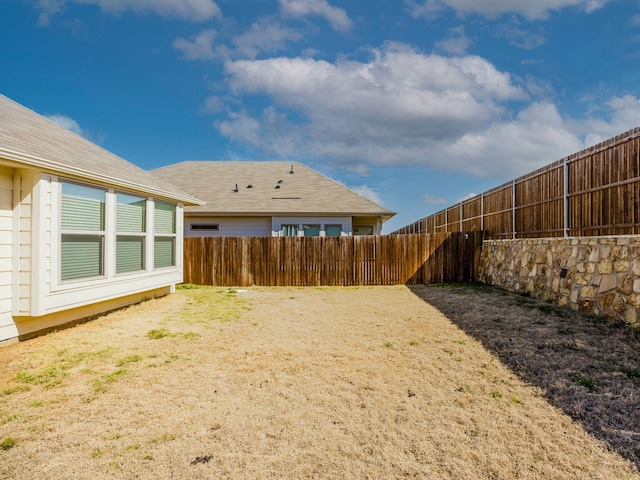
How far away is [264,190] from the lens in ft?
48.7

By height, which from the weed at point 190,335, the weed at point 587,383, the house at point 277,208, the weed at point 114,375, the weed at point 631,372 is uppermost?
the house at point 277,208

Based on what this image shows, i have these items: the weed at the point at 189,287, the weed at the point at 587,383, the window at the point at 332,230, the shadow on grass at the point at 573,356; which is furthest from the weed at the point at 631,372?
the window at the point at 332,230

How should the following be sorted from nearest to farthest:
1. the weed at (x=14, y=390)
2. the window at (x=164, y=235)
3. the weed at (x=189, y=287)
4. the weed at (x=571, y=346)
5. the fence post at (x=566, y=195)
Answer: the weed at (x=14, y=390)
the weed at (x=571, y=346)
the fence post at (x=566, y=195)
the window at (x=164, y=235)
the weed at (x=189, y=287)

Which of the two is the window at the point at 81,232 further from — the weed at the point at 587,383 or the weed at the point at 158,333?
the weed at the point at 587,383

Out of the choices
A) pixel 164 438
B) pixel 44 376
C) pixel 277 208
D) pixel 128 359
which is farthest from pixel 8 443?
pixel 277 208

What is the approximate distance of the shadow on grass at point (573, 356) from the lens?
252cm

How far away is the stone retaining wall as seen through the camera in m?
5.23

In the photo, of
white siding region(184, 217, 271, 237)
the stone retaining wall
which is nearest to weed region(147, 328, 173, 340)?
the stone retaining wall

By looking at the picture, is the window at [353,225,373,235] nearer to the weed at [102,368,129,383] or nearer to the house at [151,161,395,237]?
the house at [151,161,395,237]

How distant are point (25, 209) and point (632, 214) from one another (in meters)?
9.44

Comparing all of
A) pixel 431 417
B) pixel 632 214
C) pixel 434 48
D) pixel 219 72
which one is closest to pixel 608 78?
pixel 434 48

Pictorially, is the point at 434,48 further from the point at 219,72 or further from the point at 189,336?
the point at 189,336

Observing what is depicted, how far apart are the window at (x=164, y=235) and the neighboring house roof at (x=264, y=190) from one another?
496 cm

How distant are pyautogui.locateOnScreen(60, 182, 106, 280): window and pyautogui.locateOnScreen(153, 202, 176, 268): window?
1697mm
